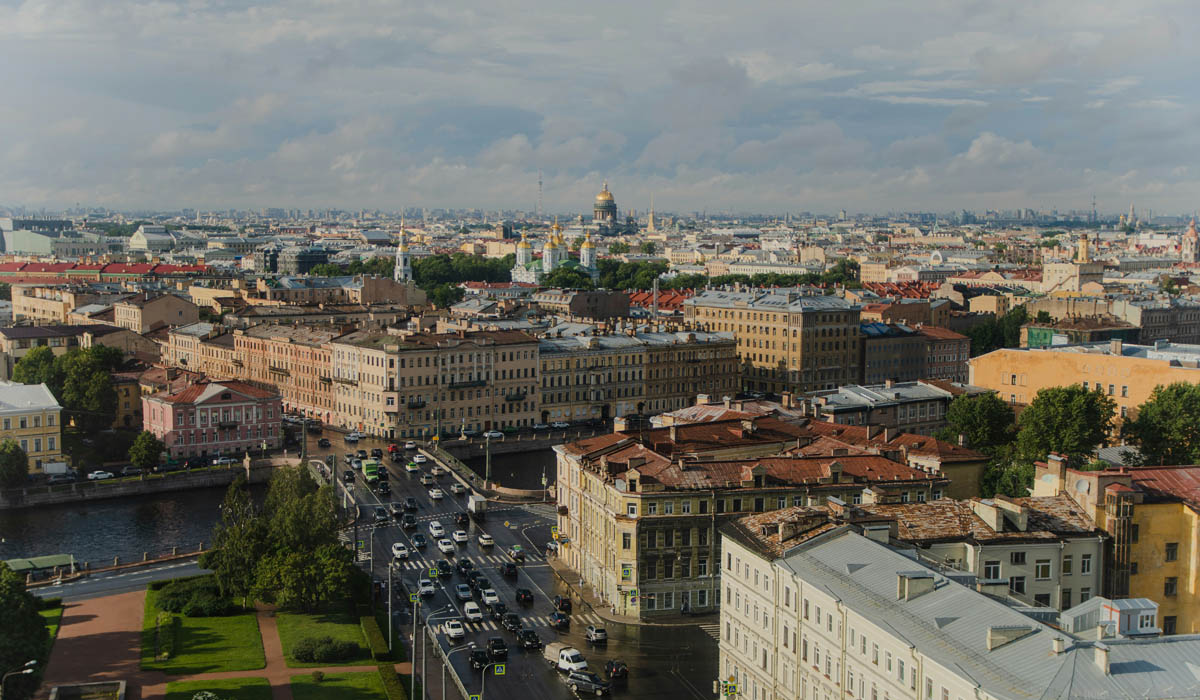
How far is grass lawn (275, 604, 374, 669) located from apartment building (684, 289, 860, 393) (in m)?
74.3

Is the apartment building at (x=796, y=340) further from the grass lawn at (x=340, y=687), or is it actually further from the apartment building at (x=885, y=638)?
the grass lawn at (x=340, y=687)

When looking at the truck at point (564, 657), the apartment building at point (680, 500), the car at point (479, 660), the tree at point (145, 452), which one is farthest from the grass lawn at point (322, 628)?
the tree at point (145, 452)

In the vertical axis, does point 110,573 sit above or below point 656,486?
below

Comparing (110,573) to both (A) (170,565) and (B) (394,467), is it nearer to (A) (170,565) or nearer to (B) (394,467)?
(A) (170,565)

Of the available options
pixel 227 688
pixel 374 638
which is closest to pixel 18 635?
pixel 227 688

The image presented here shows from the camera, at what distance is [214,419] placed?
8762 centimetres

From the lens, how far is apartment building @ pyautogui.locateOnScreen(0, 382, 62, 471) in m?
79.6

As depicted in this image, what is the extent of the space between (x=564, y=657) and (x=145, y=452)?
46991mm

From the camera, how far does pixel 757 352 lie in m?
125

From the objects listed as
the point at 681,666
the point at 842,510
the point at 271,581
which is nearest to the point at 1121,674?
the point at 842,510

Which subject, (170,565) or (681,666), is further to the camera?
(170,565)

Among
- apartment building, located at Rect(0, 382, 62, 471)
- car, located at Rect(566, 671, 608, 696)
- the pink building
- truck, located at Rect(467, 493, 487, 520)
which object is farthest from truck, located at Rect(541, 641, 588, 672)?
apartment building, located at Rect(0, 382, 62, 471)

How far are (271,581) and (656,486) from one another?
15582 millimetres

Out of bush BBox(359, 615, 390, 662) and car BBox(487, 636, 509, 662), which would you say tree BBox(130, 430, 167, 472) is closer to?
bush BBox(359, 615, 390, 662)
